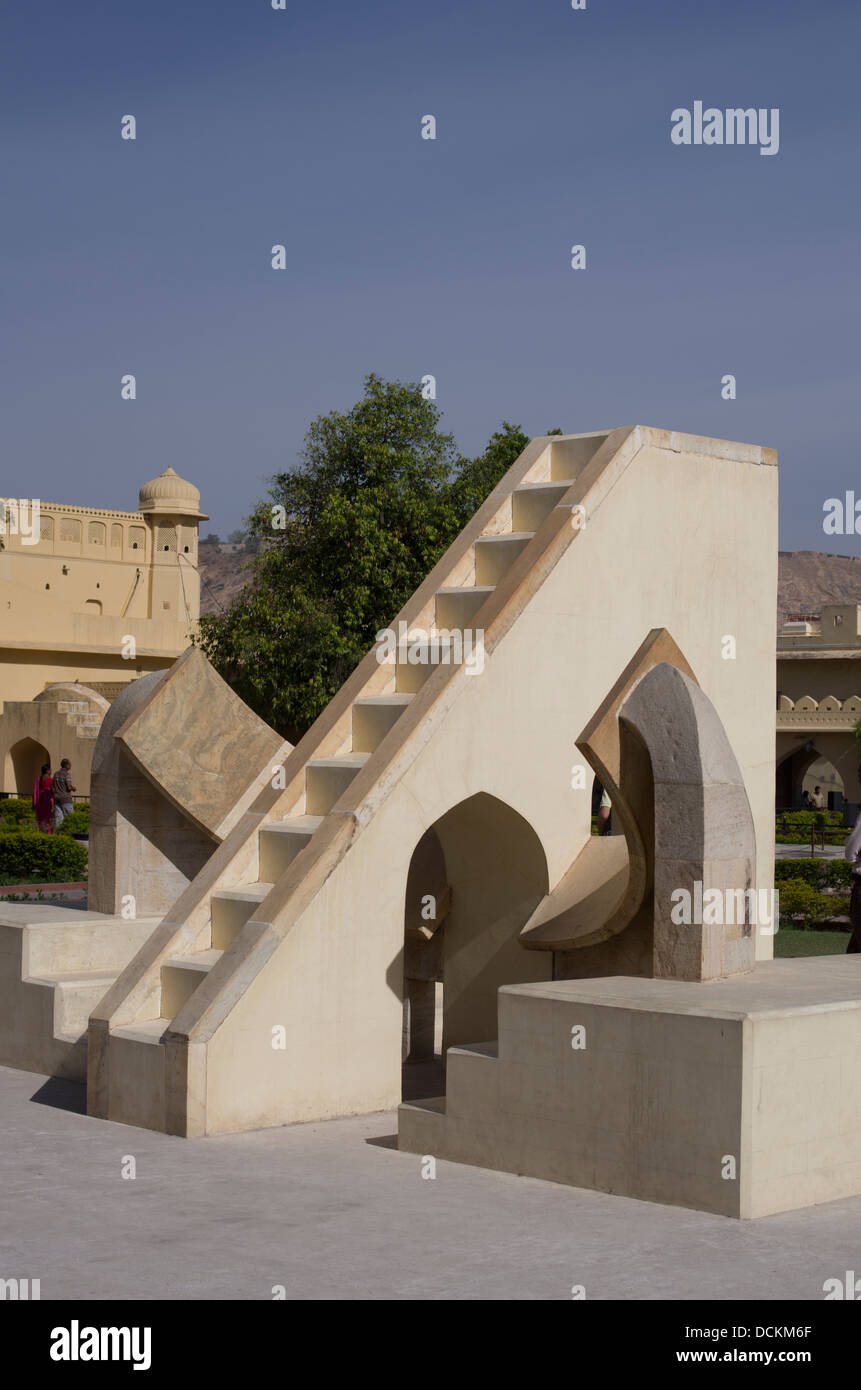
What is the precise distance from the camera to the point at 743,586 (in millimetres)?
10695

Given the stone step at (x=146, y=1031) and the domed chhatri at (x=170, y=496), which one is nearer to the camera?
the stone step at (x=146, y=1031)

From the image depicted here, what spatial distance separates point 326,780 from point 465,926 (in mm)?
1581

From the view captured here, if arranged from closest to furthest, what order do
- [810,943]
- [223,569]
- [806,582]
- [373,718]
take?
1. [373,718]
2. [810,943]
3. [806,582]
4. [223,569]

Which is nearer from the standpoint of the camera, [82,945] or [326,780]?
[326,780]

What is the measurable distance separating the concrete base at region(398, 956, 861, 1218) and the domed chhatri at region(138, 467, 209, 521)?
141 feet

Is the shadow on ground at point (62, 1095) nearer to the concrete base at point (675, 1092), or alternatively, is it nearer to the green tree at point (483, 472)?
the concrete base at point (675, 1092)

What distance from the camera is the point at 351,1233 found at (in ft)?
21.2

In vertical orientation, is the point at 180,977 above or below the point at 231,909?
below

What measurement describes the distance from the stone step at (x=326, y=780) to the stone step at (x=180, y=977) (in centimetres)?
113

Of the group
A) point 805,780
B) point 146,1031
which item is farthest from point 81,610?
point 146,1031

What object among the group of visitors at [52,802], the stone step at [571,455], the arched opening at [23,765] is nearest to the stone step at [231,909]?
the stone step at [571,455]

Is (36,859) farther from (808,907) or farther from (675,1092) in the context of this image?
(675,1092)

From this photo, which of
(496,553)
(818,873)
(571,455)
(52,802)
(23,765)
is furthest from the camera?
(23,765)

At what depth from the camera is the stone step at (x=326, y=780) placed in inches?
378
